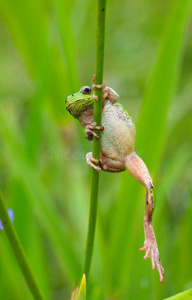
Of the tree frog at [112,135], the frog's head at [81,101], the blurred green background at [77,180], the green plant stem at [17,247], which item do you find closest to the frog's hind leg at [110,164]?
the tree frog at [112,135]

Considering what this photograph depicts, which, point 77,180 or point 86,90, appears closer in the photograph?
point 86,90

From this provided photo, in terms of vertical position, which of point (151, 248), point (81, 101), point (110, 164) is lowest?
point (151, 248)

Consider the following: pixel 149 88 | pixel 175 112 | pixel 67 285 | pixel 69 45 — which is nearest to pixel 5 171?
pixel 67 285

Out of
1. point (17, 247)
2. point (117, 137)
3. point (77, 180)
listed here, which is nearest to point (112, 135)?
point (117, 137)

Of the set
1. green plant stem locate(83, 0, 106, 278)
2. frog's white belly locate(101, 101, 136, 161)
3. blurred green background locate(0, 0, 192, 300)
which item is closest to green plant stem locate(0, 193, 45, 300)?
green plant stem locate(83, 0, 106, 278)

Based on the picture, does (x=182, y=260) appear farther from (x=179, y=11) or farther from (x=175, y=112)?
(x=175, y=112)

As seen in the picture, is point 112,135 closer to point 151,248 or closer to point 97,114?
point 97,114

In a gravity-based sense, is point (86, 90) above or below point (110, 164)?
above
